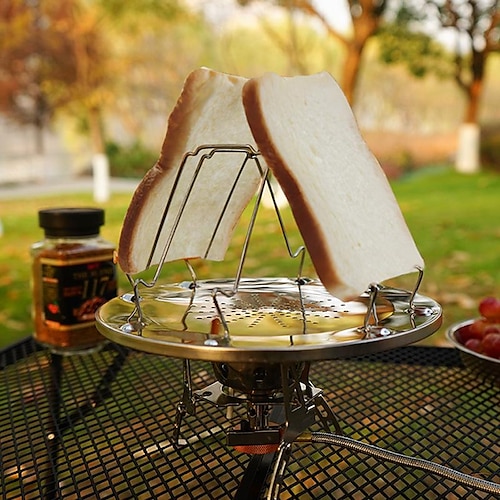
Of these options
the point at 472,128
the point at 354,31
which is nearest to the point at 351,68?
the point at 354,31

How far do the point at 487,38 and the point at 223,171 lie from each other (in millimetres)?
9932

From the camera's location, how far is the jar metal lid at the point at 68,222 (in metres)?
1.51

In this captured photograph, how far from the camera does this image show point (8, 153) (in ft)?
40.3

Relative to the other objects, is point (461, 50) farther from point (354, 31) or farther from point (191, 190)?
point (191, 190)

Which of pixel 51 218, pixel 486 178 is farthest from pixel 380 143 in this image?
pixel 51 218

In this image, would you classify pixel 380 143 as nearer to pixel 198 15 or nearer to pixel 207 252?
pixel 198 15

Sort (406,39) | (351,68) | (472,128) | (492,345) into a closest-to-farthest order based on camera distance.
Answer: (492,345)
(351,68)
(406,39)
(472,128)

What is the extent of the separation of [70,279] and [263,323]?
2.43ft

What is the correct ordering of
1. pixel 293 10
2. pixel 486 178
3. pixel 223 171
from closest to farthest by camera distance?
pixel 223 171
pixel 293 10
pixel 486 178

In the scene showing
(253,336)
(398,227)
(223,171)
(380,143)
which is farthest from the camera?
(380,143)

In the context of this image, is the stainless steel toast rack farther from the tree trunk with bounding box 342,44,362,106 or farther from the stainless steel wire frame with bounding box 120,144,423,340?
the tree trunk with bounding box 342,44,362,106

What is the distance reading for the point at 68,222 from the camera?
151 centimetres

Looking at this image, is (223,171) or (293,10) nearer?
(223,171)

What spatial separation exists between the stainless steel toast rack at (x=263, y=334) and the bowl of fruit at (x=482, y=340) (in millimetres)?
357
